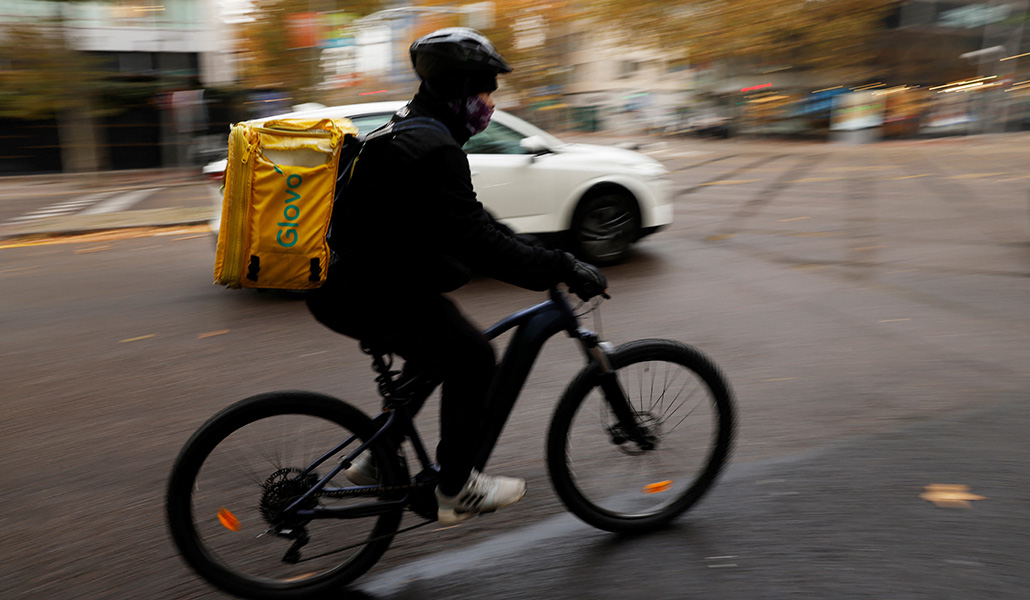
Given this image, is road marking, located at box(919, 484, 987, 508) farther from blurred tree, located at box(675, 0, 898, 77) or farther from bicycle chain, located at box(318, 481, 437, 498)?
blurred tree, located at box(675, 0, 898, 77)

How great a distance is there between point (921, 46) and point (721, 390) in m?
39.5

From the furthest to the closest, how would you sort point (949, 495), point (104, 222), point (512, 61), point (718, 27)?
point (718, 27), point (512, 61), point (104, 222), point (949, 495)

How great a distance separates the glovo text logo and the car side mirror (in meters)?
5.03

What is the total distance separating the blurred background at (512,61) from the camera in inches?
902

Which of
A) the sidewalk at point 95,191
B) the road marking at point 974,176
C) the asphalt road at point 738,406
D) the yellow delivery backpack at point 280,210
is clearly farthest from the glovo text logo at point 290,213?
the road marking at point 974,176

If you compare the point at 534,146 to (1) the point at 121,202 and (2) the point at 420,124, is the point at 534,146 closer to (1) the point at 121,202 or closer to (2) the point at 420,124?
(2) the point at 420,124

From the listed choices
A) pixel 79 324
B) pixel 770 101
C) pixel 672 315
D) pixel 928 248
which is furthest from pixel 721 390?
pixel 770 101

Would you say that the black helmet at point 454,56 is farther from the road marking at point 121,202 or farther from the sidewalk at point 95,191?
the road marking at point 121,202

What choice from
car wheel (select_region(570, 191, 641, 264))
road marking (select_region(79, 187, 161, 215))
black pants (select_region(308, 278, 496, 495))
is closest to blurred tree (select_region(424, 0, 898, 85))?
road marking (select_region(79, 187, 161, 215))

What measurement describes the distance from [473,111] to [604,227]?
5454 mm

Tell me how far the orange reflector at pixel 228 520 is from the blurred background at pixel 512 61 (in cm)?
1807

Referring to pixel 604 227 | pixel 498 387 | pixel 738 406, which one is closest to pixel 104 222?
pixel 604 227

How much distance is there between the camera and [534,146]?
7457mm

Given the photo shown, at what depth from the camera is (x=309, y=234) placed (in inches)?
97.5
